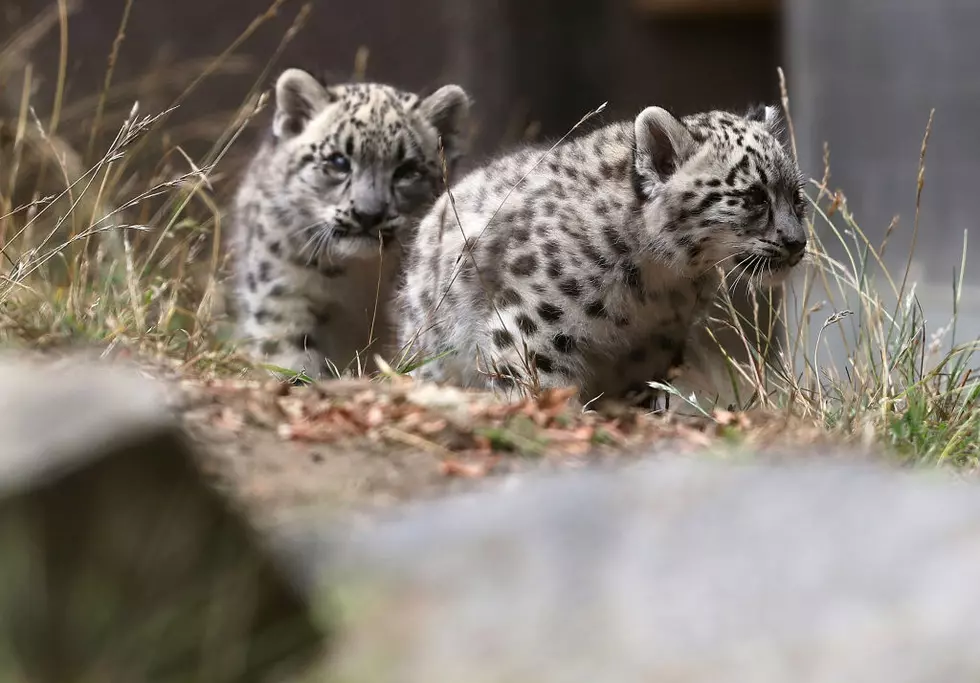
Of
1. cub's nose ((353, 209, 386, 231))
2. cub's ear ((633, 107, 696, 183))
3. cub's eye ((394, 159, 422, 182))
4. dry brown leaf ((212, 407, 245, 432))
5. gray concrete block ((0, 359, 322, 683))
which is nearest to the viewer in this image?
gray concrete block ((0, 359, 322, 683))

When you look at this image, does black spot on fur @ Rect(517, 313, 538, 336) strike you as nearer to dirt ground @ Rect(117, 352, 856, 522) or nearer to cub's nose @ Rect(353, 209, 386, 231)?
dirt ground @ Rect(117, 352, 856, 522)

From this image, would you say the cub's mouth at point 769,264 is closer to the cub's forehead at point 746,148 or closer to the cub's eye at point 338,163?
the cub's forehead at point 746,148

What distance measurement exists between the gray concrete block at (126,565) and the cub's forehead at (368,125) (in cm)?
377

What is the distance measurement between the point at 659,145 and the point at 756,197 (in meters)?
0.44

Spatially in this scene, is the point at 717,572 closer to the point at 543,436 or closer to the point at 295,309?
the point at 543,436

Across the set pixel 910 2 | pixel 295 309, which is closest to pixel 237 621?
pixel 295 309

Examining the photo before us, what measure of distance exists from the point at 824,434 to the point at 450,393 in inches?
48.7

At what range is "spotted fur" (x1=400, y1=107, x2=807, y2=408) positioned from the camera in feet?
16.8

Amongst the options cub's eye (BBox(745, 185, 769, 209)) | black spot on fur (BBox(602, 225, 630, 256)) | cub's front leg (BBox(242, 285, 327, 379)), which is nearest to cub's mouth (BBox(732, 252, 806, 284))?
cub's eye (BBox(745, 185, 769, 209))

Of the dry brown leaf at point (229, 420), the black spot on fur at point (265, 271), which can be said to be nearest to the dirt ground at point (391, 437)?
the dry brown leaf at point (229, 420)

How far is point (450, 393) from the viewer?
4.21m

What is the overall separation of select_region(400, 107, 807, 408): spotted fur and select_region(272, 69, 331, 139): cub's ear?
160 centimetres

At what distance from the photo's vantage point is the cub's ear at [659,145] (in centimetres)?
510

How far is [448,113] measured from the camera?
6727 mm
